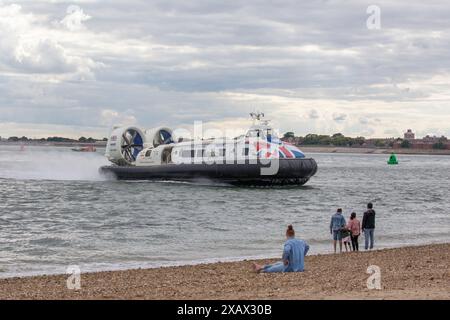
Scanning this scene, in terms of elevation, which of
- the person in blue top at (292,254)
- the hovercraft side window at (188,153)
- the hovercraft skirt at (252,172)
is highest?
the hovercraft side window at (188,153)

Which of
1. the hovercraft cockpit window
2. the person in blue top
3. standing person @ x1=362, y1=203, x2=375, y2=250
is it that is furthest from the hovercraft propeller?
the person in blue top

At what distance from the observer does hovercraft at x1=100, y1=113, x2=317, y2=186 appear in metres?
34.3

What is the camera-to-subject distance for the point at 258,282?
34.4ft

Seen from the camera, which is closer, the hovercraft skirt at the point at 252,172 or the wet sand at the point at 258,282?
the wet sand at the point at 258,282

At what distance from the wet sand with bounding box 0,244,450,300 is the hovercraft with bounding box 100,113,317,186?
2036 centimetres

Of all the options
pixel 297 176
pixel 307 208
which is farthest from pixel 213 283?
pixel 297 176

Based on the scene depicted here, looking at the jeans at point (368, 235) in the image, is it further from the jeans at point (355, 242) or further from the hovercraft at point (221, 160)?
the hovercraft at point (221, 160)

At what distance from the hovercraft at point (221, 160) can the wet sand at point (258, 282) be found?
66.8 ft

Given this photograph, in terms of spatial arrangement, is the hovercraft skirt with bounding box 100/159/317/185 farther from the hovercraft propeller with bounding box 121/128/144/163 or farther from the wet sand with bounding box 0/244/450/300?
the wet sand with bounding box 0/244/450/300

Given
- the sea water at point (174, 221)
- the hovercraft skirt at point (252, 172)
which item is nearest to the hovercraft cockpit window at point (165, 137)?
the sea water at point (174, 221)

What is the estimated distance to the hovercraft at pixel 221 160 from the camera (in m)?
34.3

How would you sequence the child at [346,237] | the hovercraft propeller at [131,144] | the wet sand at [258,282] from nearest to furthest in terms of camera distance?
1. the wet sand at [258,282]
2. the child at [346,237]
3. the hovercraft propeller at [131,144]
